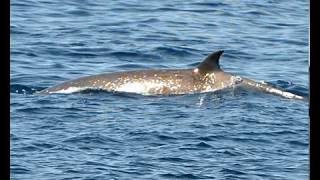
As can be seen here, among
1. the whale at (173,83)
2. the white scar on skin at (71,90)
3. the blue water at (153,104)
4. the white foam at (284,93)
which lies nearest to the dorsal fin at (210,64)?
the whale at (173,83)

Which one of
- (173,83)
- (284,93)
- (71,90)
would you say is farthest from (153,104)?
(284,93)

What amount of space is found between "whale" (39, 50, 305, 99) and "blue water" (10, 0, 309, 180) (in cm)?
23

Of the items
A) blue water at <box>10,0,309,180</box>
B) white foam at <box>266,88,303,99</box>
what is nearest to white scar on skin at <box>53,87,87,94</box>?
blue water at <box>10,0,309,180</box>

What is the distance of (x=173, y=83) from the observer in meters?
14.0

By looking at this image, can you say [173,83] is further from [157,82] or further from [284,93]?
[284,93]

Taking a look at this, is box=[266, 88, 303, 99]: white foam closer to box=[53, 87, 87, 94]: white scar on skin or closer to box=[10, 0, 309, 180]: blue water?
box=[10, 0, 309, 180]: blue water

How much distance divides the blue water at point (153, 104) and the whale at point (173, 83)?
0.23 metres

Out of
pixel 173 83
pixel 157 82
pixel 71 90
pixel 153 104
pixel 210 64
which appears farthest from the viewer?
pixel 157 82

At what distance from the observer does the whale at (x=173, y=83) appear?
1375 cm

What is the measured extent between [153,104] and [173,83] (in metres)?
1.27

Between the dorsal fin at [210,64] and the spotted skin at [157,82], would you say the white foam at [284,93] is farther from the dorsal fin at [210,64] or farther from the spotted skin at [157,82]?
the dorsal fin at [210,64]

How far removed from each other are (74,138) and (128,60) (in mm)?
8057

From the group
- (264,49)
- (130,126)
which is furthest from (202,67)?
(264,49)

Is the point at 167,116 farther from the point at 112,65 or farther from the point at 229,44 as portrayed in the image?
the point at 229,44
